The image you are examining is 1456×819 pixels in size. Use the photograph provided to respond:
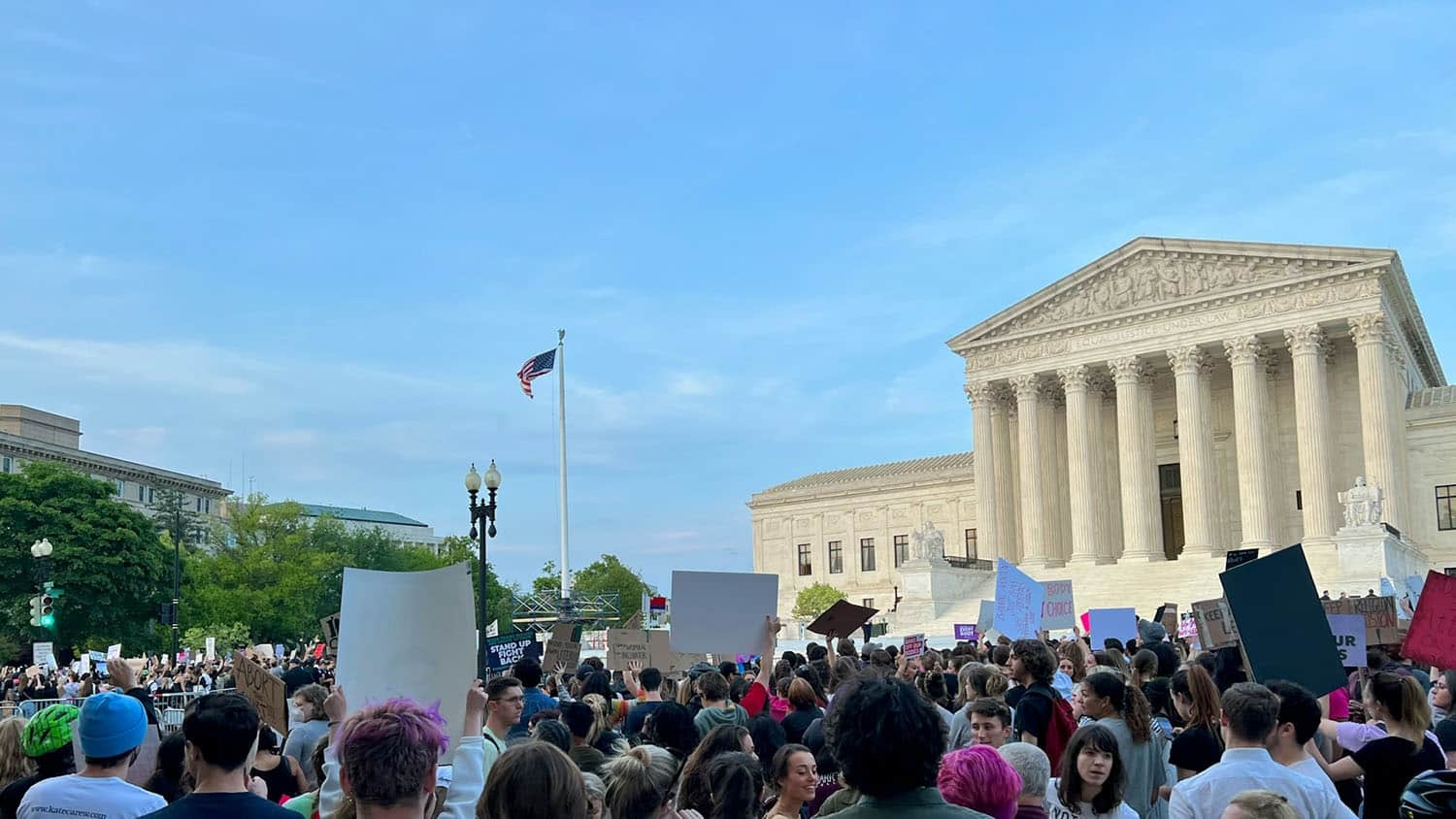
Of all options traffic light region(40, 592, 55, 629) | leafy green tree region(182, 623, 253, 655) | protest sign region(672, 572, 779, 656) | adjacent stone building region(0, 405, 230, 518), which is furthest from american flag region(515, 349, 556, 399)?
adjacent stone building region(0, 405, 230, 518)

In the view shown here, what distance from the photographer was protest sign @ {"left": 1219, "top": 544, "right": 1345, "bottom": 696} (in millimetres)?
7836

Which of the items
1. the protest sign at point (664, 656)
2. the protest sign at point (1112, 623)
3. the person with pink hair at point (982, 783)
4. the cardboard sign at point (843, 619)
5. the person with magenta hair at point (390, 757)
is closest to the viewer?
the person with magenta hair at point (390, 757)

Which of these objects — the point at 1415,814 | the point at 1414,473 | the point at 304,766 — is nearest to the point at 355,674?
the point at 304,766

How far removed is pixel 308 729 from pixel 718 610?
15.0 ft

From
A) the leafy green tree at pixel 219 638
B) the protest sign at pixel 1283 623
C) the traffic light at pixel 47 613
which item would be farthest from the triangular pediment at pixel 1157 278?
the protest sign at pixel 1283 623

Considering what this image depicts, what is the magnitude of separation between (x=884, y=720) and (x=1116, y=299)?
55129 millimetres

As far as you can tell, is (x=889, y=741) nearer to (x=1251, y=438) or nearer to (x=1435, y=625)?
(x=1435, y=625)

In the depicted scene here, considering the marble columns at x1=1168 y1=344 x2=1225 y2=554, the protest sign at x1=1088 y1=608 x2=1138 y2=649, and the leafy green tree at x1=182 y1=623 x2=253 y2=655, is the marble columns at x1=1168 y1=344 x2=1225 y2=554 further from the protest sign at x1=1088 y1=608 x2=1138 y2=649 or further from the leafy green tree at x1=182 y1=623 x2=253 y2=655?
the leafy green tree at x1=182 y1=623 x2=253 y2=655

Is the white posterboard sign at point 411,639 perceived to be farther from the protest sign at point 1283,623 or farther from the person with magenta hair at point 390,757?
the protest sign at point 1283,623

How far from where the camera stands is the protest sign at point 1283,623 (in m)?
7.84

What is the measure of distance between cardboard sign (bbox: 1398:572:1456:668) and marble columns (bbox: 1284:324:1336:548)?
149 ft

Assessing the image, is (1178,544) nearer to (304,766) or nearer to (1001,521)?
(1001,521)

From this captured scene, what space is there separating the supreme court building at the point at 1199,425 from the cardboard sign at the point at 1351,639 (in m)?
36.5

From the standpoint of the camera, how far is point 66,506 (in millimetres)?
61750
